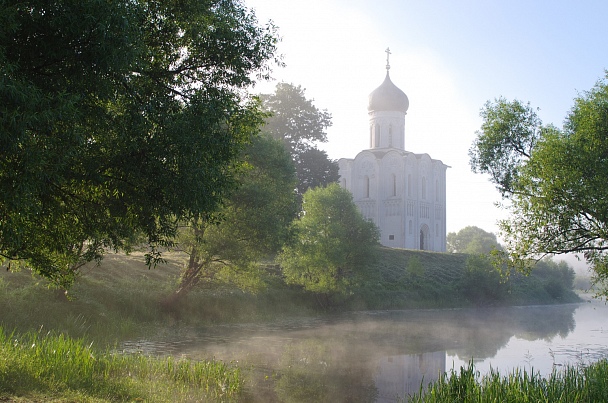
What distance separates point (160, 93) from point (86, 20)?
2460 mm

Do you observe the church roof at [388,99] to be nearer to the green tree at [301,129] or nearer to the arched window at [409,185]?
the arched window at [409,185]

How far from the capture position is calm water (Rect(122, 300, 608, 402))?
1329 centimetres

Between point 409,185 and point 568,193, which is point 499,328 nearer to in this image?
point 568,193

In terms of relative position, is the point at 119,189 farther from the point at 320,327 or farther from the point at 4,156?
the point at 320,327

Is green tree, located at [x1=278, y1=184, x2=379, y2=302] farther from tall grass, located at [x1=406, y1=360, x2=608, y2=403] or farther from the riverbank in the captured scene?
tall grass, located at [x1=406, y1=360, x2=608, y2=403]

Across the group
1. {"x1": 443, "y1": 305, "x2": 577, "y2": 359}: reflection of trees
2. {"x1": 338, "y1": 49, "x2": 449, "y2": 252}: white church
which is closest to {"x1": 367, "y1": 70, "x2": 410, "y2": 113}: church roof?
{"x1": 338, "y1": 49, "x2": 449, "y2": 252}: white church

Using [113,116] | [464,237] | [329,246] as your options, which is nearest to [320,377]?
[113,116]

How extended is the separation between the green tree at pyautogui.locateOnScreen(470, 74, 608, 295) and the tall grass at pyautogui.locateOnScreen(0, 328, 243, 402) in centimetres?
875

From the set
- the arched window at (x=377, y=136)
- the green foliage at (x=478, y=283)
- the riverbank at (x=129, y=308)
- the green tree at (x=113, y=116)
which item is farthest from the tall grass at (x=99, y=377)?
the arched window at (x=377, y=136)

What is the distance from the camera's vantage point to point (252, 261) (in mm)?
22000

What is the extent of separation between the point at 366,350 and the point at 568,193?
28.4 feet

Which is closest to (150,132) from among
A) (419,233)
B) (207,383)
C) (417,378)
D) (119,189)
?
(119,189)

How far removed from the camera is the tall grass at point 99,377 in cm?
839

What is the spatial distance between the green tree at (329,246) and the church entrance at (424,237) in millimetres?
27486
